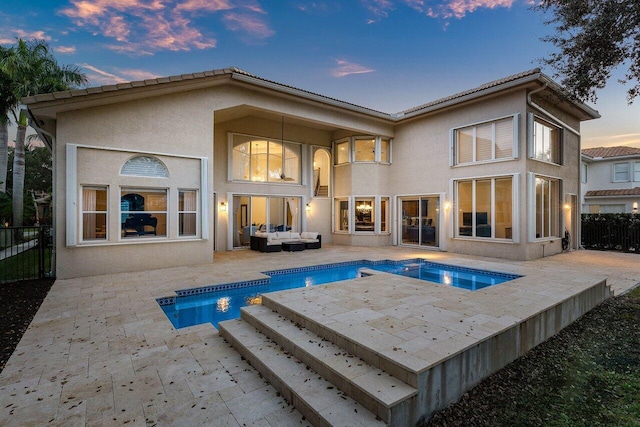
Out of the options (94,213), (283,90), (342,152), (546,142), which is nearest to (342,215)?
(342,152)

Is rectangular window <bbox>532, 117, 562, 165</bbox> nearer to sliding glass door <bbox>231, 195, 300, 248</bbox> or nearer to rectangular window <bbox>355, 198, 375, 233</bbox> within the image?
rectangular window <bbox>355, 198, 375, 233</bbox>

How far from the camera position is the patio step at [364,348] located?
296cm

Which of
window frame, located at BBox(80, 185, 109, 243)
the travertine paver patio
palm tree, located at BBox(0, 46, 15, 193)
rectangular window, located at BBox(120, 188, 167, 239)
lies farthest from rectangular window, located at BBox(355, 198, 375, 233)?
palm tree, located at BBox(0, 46, 15, 193)

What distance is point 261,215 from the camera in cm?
1514

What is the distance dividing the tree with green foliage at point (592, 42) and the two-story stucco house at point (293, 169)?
0.95 m

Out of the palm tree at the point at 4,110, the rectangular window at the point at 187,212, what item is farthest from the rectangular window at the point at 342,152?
the palm tree at the point at 4,110

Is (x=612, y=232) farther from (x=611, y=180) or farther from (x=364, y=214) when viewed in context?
(x=611, y=180)

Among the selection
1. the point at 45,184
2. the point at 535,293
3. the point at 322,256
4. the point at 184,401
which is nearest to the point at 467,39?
the point at 322,256

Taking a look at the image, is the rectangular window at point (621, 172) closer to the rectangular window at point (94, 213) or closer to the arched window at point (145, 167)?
the arched window at point (145, 167)

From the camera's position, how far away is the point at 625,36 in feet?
18.8

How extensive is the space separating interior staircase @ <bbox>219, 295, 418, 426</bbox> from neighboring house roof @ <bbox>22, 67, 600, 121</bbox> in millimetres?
7178

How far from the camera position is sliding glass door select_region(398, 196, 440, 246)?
14290mm

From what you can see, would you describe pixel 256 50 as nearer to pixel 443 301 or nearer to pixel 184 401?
pixel 443 301

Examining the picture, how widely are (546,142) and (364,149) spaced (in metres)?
7.65
